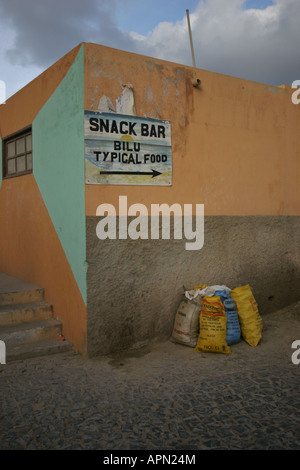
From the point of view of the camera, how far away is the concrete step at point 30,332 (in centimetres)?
458

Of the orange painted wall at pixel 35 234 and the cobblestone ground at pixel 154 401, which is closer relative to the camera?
the cobblestone ground at pixel 154 401

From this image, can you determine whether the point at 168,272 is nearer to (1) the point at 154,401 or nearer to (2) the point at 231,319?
(2) the point at 231,319

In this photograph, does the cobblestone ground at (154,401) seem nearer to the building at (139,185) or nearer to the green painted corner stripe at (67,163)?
the building at (139,185)

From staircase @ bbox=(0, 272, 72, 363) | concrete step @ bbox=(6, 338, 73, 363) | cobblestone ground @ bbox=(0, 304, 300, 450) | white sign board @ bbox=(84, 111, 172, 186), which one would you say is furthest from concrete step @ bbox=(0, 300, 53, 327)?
white sign board @ bbox=(84, 111, 172, 186)

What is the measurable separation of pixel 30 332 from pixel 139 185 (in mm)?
2225

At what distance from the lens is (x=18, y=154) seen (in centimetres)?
624

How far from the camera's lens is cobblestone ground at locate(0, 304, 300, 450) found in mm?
2834

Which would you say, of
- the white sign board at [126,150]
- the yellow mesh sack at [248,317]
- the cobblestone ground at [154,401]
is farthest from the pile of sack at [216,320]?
the white sign board at [126,150]

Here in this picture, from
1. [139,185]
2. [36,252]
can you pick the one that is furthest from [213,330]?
[36,252]

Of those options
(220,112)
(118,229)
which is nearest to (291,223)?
(220,112)

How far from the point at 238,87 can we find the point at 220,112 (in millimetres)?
551

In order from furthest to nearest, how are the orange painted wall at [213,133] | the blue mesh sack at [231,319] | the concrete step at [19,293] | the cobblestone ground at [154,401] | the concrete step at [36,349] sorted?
1. the concrete step at [19,293]
2. the blue mesh sack at [231,319]
3. the orange painted wall at [213,133]
4. the concrete step at [36,349]
5. the cobblestone ground at [154,401]

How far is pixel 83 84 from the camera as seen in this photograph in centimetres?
433

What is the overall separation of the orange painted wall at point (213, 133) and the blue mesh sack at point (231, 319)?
3.96ft
